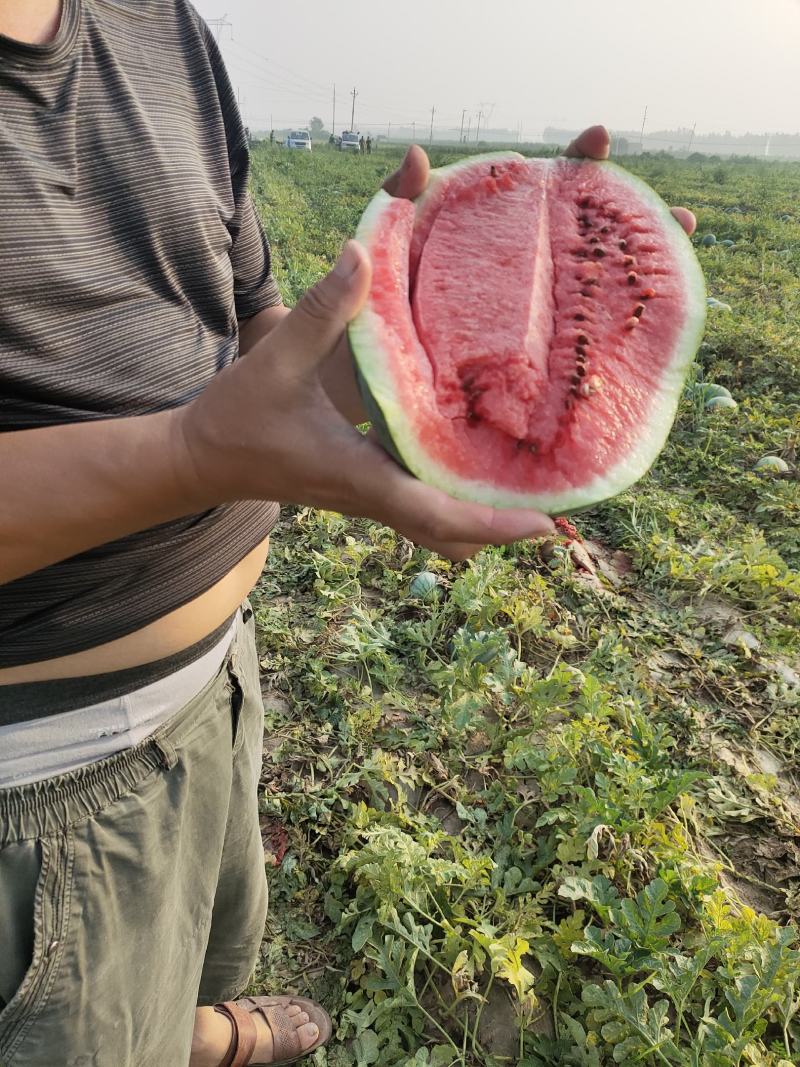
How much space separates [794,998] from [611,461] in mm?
1458

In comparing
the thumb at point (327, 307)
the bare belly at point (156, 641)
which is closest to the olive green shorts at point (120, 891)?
the bare belly at point (156, 641)

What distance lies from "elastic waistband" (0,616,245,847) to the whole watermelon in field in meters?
0.60

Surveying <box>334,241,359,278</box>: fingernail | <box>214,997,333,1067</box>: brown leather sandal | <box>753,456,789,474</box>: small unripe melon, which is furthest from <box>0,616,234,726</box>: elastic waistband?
<box>753,456,789,474</box>: small unripe melon

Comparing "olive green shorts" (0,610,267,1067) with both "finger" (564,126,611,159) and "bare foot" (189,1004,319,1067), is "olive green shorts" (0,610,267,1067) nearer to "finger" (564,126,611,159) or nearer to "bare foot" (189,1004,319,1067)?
"bare foot" (189,1004,319,1067)

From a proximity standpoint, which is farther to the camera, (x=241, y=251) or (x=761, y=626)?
(x=761, y=626)

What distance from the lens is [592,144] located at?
4.48 ft

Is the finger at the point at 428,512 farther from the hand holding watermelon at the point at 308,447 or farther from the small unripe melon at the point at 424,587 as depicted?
the small unripe melon at the point at 424,587

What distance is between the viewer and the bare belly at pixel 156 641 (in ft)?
3.40

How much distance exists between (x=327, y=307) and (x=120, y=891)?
927 mm

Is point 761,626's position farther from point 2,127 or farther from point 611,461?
point 2,127

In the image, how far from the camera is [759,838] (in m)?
2.30

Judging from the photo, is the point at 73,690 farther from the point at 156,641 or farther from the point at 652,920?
the point at 652,920

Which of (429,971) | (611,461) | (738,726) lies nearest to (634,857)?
(429,971)

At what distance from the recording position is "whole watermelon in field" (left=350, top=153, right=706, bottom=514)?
1.13 metres
